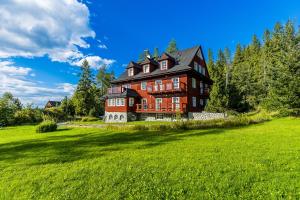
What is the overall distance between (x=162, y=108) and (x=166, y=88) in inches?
122

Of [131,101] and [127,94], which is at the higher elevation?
[127,94]

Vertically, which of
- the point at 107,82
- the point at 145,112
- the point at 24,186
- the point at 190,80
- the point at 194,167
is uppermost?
the point at 107,82

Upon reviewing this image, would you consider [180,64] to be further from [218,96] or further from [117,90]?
[117,90]

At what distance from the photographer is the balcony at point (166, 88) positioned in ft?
93.4

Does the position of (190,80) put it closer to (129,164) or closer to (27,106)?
(129,164)

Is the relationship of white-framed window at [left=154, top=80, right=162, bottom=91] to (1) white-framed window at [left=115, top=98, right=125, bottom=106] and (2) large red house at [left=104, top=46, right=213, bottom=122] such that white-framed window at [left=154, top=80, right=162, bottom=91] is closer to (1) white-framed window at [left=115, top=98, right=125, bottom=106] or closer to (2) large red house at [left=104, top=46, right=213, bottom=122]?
(2) large red house at [left=104, top=46, right=213, bottom=122]

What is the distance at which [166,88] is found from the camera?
29688 mm

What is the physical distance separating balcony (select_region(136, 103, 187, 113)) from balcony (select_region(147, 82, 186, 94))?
2.09 metres

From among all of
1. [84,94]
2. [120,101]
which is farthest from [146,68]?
[84,94]

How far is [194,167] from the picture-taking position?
673cm

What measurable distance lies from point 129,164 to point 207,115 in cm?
2019

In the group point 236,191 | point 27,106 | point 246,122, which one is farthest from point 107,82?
point 236,191

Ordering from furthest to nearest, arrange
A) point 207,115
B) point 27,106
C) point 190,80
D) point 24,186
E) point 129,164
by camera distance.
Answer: point 27,106, point 190,80, point 207,115, point 129,164, point 24,186

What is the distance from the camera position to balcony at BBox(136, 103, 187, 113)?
92.7 feet
